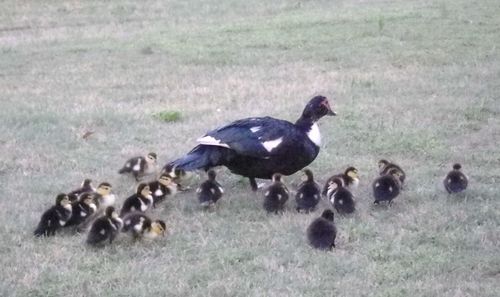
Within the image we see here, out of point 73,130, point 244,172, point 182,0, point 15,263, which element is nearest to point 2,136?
point 73,130

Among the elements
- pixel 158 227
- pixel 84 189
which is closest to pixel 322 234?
pixel 158 227

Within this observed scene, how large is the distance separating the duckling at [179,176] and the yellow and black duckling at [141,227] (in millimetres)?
1423

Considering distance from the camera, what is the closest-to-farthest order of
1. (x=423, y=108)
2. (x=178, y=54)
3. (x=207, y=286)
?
1. (x=207, y=286)
2. (x=423, y=108)
3. (x=178, y=54)

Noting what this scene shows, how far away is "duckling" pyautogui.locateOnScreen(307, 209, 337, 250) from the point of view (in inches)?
280

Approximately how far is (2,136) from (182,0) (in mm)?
13831

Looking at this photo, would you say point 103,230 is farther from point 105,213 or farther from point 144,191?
point 144,191

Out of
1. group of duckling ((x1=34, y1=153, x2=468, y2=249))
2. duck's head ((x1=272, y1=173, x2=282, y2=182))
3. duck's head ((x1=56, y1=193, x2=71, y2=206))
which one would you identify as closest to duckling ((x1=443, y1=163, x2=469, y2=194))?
group of duckling ((x1=34, y1=153, x2=468, y2=249))

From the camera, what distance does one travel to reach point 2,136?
11141mm

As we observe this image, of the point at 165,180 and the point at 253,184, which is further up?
the point at 165,180

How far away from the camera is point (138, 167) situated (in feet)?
30.7

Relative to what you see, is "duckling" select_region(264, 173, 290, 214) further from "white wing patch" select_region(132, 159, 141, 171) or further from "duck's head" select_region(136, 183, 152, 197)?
"white wing patch" select_region(132, 159, 141, 171)

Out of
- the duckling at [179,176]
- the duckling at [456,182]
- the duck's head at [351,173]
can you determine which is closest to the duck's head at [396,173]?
the duck's head at [351,173]

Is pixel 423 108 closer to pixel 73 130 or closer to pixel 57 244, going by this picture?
pixel 73 130

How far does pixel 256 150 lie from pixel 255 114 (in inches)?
138
